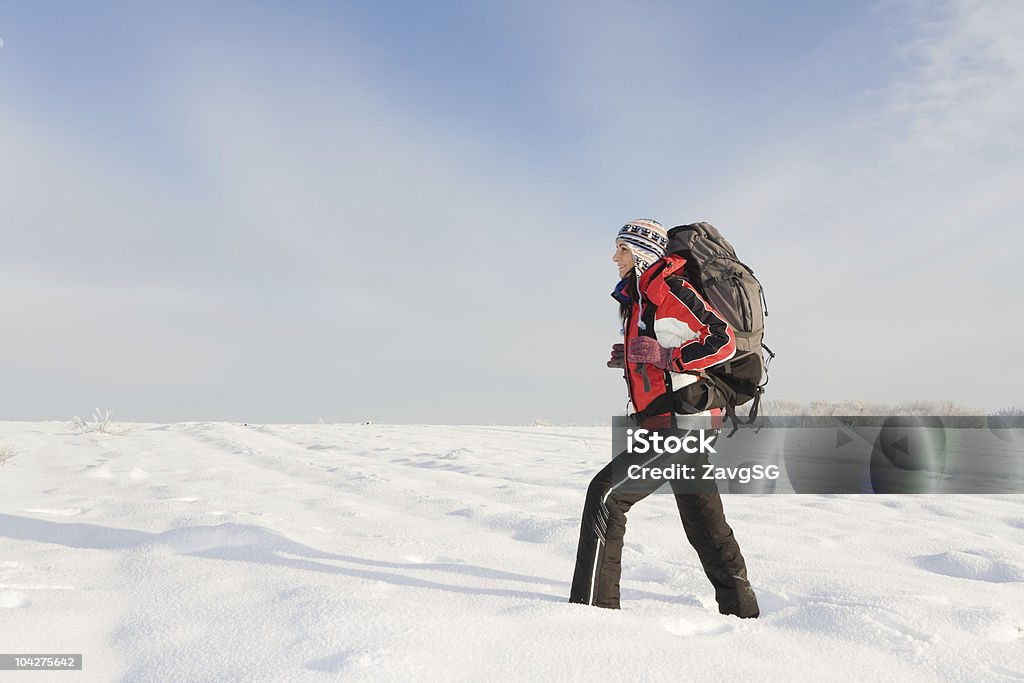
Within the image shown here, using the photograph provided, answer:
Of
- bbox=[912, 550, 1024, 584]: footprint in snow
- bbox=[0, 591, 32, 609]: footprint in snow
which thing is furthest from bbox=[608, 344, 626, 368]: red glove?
bbox=[0, 591, 32, 609]: footprint in snow

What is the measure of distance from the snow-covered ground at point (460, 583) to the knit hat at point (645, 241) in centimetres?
143

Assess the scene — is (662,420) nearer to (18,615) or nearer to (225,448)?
(18,615)

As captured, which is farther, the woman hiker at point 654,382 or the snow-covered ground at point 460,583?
the woman hiker at point 654,382

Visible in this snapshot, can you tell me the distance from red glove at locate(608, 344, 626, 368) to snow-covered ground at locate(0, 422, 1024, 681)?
3.33ft

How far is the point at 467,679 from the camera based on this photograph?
2.07 metres

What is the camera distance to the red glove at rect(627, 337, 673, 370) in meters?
2.74

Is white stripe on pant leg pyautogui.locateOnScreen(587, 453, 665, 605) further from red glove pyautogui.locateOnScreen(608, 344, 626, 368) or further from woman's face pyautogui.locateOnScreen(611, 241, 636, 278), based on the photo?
woman's face pyautogui.locateOnScreen(611, 241, 636, 278)

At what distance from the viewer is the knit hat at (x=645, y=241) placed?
2908 millimetres

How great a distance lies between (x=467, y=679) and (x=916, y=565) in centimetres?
303

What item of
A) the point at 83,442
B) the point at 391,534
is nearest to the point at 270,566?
the point at 391,534

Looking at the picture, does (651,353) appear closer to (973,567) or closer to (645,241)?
(645,241)

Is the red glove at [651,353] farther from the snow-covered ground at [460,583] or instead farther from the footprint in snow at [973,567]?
the footprint in snow at [973,567]

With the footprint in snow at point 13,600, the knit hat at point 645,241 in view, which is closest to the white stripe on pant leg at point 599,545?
the knit hat at point 645,241

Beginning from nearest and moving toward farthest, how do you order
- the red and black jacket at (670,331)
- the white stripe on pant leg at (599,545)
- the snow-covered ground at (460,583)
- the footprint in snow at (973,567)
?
the snow-covered ground at (460,583)
the red and black jacket at (670,331)
the white stripe on pant leg at (599,545)
the footprint in snow at (973,567)
